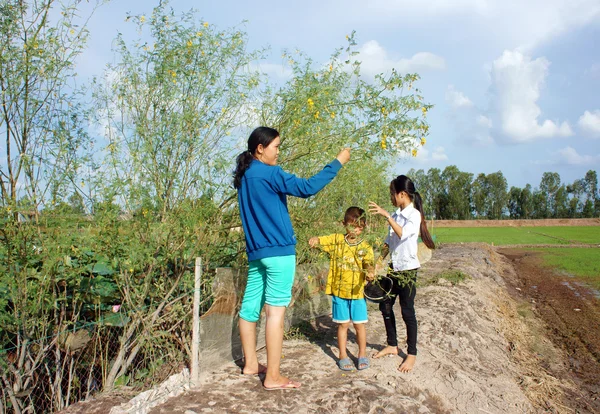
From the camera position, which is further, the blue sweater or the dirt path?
the dirt path

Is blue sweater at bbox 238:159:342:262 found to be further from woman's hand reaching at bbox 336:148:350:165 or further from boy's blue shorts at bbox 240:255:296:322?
woman's hand reaching at bbox 336:148:350:165

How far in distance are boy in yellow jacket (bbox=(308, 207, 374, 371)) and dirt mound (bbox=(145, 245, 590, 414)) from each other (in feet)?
0.95

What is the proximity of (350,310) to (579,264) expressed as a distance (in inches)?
741

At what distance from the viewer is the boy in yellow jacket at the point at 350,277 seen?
14.3 ft

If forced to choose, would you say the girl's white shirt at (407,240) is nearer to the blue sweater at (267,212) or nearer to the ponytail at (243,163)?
the blue sweater at (267,212)

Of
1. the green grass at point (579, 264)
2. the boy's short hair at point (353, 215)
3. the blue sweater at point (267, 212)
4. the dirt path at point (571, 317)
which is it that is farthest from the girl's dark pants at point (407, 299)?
the green grass at point (579, 264)

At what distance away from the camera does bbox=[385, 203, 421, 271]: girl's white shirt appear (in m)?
4.30

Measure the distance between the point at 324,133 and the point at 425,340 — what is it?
2.80 metres

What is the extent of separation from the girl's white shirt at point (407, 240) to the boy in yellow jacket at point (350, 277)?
0.24m

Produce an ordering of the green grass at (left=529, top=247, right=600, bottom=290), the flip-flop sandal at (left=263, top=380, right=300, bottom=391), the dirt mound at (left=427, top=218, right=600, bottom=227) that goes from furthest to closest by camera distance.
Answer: the dirt mound at (left=427, top=218, right=600, bottom=227) → the green grass at (left=529, top=247, right=600, bottom=290) → the flip-flop sandal at (left=263, top=380, right=300, bottom=391)

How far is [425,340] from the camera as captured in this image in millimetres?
5844

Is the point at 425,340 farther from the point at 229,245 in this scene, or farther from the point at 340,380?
the point at 229,245

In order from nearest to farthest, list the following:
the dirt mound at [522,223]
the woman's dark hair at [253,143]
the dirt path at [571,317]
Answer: the woman's dark hair at [253,143], the dirt path at [571,317], the dirt mound at [522,223]

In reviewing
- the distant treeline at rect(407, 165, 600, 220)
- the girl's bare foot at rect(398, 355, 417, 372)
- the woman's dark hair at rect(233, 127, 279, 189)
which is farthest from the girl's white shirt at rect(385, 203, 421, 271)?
the distant treeline at rect(407, 165, 600, 220)
